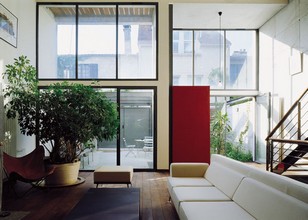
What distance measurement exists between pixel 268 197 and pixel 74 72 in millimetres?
5806

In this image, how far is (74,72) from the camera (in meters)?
6.88

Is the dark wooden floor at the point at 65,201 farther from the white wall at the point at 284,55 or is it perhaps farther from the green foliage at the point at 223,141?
the white wall at the point at 284,55

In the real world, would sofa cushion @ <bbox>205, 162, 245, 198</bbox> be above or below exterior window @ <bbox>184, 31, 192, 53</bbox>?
below

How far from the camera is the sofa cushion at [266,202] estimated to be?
6.13 ft

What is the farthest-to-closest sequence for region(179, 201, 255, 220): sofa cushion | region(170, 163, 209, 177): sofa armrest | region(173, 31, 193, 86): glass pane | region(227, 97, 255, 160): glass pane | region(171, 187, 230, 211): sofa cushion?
region(227, 97, 255, 160): glass pane, region(173, 31, 193, 86): glass pane, region(170, 163, 209, 177): sofa armrest, region(171, 187, 230, 211): sofa cushion, region(179, 201, 255, 220): sofa cushion

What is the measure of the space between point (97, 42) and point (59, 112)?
8.77ft

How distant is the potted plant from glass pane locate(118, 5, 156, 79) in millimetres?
1735

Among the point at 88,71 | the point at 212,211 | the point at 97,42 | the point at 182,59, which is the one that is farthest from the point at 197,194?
the point at 182,59

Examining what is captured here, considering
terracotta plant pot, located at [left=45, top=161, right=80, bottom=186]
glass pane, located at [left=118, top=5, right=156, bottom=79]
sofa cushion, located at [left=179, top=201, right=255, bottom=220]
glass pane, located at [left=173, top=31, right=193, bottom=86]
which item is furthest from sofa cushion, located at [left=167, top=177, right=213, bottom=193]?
glass pane, located at [left=173, top=31, right=193, bottom=86]

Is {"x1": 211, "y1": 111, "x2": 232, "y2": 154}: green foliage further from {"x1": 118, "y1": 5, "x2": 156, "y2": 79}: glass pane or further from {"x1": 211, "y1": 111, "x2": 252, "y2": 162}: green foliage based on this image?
{"x1": 118, "y1": 5, "x2": 156, "y2": 79}: glass pane

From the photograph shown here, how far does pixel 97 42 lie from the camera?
6.97 meters

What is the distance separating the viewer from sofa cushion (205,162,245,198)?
3.02 metres

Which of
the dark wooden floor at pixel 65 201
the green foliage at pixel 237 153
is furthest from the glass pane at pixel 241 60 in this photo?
the dark wooden floor at pixel 65 201

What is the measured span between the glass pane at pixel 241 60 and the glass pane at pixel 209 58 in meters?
0.25
